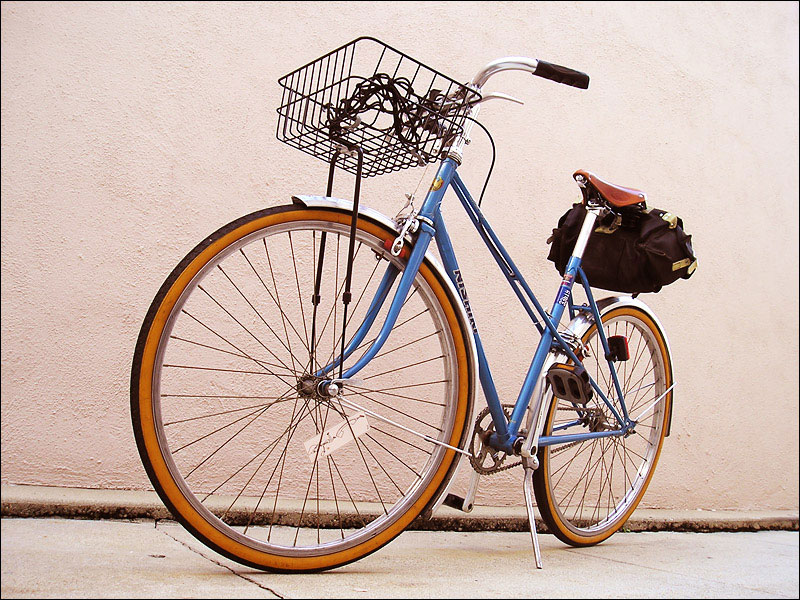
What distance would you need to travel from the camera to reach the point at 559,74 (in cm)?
164

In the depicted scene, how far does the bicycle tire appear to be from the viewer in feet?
4.41

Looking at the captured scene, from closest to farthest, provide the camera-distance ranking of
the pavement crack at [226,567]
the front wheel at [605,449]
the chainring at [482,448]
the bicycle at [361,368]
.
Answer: the pavement crack at [226,567] → the bicycle at [361,368] → the chainring at [482,448] → the front wheel at [605,449]

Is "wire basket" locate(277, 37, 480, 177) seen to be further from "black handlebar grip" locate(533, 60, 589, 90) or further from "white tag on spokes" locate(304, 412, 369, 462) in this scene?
"white tag on spokes" locate(304, 412, 369, 462)

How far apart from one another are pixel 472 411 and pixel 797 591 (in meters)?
0.87

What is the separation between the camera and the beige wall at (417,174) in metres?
2.06

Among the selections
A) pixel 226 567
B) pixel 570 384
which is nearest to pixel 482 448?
pixel 570 384

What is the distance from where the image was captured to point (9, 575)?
127 centimetres

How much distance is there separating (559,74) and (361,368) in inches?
32.0

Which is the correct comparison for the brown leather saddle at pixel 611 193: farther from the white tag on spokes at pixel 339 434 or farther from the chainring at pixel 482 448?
the white tag on spokes at pixel 339 434

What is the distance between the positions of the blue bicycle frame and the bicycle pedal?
1.7 inches

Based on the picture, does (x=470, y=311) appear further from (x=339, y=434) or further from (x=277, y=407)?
(x=277, y=407)

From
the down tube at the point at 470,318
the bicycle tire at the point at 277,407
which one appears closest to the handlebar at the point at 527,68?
the down tube at the point at 470,318

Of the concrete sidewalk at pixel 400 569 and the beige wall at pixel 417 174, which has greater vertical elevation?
the beige wall at pixel 417 174

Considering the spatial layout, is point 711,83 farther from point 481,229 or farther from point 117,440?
point 117,440
